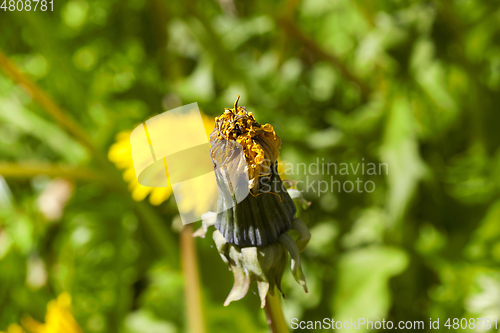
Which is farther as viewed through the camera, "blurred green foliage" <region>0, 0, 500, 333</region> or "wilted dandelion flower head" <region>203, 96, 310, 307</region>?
"blurred green foliage" <region>0, 0, 500, 333</region>

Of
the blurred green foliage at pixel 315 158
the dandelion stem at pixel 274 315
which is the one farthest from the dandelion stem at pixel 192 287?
the dandelion stem at pixel 274 315

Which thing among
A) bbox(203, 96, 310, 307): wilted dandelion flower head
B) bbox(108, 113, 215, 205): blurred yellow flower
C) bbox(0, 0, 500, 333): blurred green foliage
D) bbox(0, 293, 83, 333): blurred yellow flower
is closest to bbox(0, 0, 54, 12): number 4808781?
bbox(0, 0, 500, 333): blurred green foliage

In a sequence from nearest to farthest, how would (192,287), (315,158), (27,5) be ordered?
(192,287) < (315,158) < (27,5)

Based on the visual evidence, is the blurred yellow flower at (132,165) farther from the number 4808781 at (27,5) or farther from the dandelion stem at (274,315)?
the number 4808781 at (27,5)

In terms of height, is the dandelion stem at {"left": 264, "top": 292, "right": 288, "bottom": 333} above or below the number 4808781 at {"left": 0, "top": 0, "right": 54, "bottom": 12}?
below

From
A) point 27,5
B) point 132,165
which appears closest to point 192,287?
point 132,165

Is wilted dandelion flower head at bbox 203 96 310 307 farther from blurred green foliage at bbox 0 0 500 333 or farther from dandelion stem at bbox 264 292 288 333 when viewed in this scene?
blurred green foliage at bbox 0 0 500 333

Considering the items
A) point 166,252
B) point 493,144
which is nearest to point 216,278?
point 166,252

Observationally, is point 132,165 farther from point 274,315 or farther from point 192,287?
point 274,315
